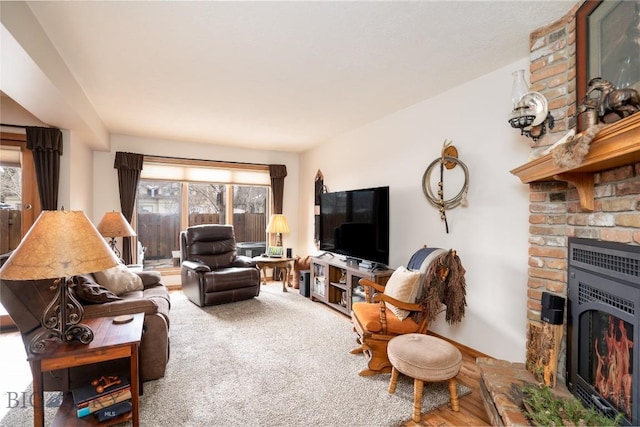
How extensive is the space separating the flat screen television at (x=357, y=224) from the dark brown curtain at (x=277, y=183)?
172cm

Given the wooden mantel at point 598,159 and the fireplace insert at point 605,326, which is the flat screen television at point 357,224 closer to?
the wooden mantel at point 598,159

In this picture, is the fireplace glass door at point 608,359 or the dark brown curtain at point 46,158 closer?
the fireplace glass door at point 608,359

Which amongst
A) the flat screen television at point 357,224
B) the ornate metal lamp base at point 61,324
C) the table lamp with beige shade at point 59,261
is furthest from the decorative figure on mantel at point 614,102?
the ornate metal lamp base at point 61,324

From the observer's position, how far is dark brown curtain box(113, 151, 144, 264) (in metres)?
4.86

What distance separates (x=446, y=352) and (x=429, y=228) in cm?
151

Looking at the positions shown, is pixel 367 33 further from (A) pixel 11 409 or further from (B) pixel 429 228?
(A) pixel 11 409

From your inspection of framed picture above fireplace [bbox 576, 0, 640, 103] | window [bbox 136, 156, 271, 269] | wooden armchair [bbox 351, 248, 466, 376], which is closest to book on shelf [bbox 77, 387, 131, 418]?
wooden armchair [bbox 351, 248, 466, 376]

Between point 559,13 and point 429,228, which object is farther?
point 429,228

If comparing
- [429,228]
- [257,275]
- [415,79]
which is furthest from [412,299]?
[257,275]

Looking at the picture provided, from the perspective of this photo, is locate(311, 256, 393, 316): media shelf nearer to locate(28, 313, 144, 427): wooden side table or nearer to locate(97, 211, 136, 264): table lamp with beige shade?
locate(28, 313, 144, 427): wooden side table

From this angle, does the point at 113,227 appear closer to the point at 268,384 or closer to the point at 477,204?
the point at 268,384

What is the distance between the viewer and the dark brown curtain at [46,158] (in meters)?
3.51

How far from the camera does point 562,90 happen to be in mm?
2047

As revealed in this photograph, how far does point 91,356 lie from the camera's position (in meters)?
1.70
